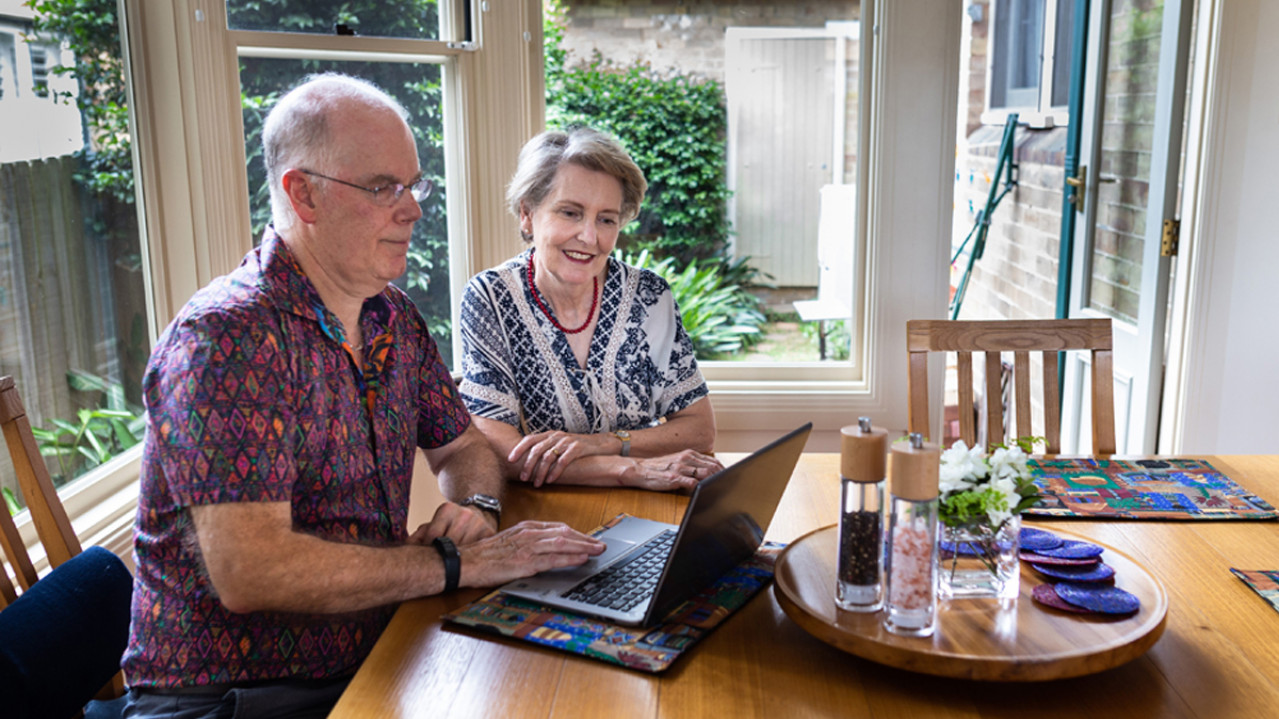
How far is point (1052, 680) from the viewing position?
1084 mm

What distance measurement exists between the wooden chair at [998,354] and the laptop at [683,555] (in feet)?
2.47

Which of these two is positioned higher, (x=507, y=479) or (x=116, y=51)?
(x=116, y=51)

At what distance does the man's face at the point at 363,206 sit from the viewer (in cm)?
143

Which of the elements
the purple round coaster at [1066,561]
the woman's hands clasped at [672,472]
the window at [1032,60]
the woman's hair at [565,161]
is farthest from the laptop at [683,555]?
the window at [1032,60]

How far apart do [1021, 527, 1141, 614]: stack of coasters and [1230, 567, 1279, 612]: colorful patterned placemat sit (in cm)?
19

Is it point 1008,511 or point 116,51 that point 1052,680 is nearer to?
point 1008,511

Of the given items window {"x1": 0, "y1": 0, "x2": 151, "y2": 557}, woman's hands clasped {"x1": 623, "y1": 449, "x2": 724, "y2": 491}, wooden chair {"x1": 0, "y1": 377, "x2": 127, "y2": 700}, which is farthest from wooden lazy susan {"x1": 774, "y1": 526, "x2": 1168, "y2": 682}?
window {"x1": 0, "y1": 0, "x2": 151, "y2": 557}

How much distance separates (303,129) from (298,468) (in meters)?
0.47

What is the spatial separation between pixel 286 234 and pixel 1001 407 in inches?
56.9

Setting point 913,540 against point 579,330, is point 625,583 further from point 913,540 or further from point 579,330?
point 579,330

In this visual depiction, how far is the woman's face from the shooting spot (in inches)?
81.8

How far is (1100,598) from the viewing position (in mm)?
1189

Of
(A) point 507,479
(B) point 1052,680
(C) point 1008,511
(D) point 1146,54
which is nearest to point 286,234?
(A) point 507,479

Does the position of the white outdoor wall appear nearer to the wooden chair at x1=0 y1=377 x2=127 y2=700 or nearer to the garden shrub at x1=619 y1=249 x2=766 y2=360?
the garden shrub at x1=619 y1=249 x2=766 y2=360
